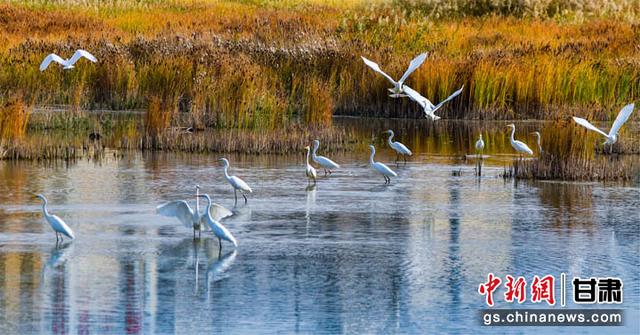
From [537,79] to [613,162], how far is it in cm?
615

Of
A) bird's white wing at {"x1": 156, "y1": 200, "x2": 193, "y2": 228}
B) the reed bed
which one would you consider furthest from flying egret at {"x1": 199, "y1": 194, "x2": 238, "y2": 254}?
the reed bed

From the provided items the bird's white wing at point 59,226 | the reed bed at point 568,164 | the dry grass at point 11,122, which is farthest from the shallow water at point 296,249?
the dry grass at point 11,122

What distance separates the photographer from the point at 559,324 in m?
8.17

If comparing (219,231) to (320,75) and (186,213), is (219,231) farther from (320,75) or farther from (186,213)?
(320,75)

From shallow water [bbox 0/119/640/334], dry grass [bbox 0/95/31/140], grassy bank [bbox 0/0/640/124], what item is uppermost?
grassy bank [bbox 0/0/640/124]

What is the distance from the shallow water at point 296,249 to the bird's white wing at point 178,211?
198mm

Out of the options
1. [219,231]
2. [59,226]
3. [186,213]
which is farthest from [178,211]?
[59,226]

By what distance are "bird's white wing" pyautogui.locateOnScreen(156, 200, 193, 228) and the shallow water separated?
7.8 inches

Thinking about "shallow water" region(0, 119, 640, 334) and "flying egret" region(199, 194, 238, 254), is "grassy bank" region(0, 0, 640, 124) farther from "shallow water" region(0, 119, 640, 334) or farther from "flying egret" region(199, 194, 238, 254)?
"flying egret" region(199, 194, 238, 254)

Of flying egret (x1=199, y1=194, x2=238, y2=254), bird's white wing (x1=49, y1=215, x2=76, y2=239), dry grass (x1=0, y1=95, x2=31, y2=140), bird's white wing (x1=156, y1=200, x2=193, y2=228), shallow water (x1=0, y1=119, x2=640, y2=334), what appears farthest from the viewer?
dry grass (x1=0, y1=95, x2=31, y2=140)

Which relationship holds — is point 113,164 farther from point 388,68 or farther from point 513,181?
point 388,68

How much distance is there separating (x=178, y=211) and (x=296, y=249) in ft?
3.31

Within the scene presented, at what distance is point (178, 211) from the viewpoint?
10.6 metres

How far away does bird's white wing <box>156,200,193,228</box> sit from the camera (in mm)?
10570
